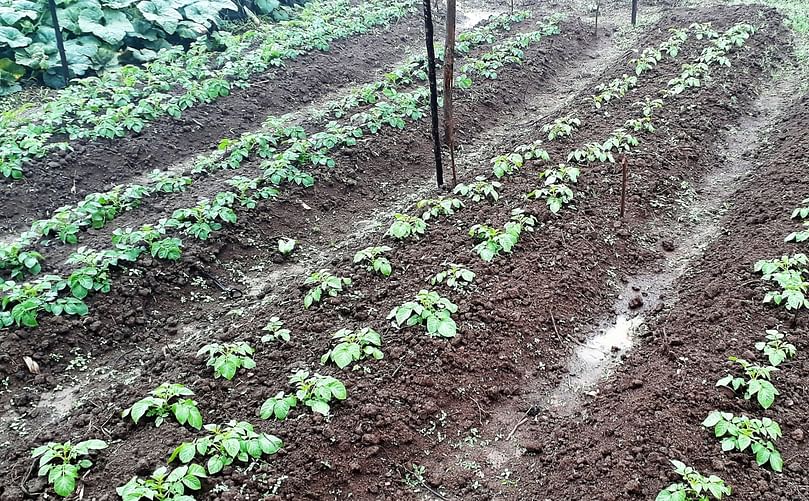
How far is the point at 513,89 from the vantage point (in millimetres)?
11609

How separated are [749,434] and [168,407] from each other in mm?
4001

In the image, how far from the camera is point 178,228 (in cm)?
716

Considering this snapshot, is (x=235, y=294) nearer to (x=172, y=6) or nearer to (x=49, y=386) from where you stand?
(x=49, y=386)

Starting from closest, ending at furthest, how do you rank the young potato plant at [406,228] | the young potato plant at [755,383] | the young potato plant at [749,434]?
the young potato plant at [749,434], the young potato plant at [755,383], the young potato plant at [406,228]

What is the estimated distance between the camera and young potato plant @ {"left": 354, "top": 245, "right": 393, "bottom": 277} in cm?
592

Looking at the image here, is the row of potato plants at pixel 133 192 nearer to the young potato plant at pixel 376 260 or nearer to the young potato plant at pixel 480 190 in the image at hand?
the young potato plant at pixel 480 190

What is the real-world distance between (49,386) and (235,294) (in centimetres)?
195

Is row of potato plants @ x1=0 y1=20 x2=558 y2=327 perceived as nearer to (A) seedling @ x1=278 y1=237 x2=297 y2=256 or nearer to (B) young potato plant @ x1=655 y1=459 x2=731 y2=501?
(A) seedling @ x1=278 y1=237 x2=297 y2=256

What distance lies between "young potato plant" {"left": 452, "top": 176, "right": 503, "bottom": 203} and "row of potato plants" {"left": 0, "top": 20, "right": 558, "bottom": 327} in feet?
7.01

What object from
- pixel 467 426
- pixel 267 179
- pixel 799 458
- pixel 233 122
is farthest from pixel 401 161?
pixel 799 458

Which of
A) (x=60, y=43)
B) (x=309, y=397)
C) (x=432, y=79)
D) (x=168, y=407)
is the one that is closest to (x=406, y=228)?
(x=432, y=79)

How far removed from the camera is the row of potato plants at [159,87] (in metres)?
9.59

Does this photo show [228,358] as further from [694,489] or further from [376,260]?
[694,489]

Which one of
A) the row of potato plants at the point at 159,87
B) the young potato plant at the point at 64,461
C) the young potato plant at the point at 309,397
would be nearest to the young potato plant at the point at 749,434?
the young potato plant at the point at 309,397
